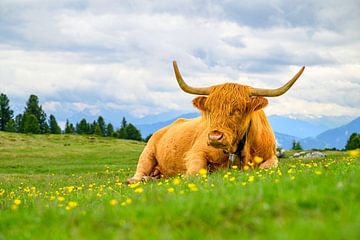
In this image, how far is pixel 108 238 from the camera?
4.89 m

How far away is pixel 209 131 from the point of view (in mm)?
11531

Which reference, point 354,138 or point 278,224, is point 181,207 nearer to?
point 278,224

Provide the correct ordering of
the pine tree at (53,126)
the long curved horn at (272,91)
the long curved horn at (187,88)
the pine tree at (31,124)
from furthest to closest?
1. the pine tree at (53,126)
2. the pine tree at (31,124)
3. the long curved horn at (187,88)
4. the long curved horn at (272,91)

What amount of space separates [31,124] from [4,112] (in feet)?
51.4

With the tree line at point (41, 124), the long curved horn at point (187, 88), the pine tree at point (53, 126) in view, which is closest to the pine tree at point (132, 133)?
the tree line at point (41, 124)

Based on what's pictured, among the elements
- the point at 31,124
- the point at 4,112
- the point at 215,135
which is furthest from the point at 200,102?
the point at 4,112

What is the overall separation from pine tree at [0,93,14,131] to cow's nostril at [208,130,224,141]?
119 meters

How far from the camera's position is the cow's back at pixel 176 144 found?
1545 cm

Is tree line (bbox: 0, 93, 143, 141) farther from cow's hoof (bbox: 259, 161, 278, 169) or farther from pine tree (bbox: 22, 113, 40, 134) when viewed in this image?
cow's hoof (bbox: 259, 161, 278, 169)

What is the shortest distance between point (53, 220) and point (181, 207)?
1.76m

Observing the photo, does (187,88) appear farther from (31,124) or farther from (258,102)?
(31,124)

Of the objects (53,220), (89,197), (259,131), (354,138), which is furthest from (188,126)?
(354,138)

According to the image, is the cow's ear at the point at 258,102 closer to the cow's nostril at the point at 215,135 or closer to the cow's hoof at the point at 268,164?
the cow's nostril at the point at 215,135

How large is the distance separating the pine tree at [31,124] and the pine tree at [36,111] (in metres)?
7.93
